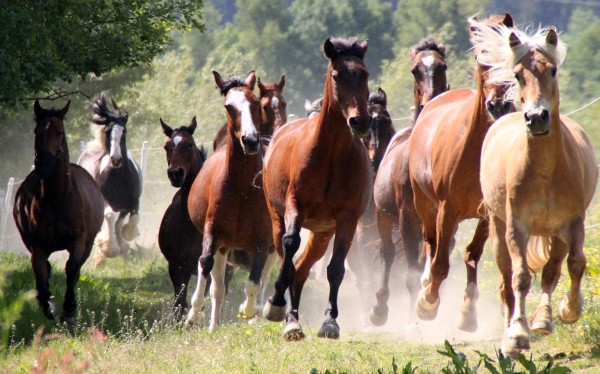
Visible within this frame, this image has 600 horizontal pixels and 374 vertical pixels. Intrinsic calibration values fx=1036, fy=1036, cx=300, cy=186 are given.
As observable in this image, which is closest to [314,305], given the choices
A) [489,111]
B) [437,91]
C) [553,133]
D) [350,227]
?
[437,91]

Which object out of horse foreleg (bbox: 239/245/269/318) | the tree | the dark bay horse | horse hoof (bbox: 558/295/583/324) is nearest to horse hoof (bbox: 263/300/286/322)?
horse foreleg (bbox: 239/245/269/318)

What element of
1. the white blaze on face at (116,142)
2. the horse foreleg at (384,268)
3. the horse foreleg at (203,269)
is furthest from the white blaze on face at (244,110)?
the white blaze on face at (116,142)

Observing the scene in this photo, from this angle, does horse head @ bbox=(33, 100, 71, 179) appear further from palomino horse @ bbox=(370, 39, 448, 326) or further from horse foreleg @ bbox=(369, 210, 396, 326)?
horse foreleg @ bbox=(369, 210, 396, 326)

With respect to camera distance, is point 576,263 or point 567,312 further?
point 567,312

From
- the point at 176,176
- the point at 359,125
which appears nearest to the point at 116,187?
the point at 176,176

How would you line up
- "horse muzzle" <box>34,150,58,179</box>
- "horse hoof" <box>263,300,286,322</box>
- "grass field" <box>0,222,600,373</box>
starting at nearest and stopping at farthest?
"grass field" <box>0,222,600,373</box>
"horse hoof" <box>263,300,286,322</box>
"horse muzzle" <box>34,150,58,179</box>

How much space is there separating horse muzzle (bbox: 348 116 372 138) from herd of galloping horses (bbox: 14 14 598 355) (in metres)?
0.01

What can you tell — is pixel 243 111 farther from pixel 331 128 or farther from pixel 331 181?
pixel 331 181

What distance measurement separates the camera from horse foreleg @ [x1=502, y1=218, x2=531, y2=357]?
7.12 metres

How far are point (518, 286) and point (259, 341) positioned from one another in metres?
2.79

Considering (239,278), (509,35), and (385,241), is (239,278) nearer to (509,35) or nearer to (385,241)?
(385,241)

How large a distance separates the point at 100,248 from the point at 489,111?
36.3 ft

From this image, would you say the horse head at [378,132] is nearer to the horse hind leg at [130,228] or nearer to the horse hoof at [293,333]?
the horse hoof at [293,333]

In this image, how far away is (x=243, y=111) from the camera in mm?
10492
